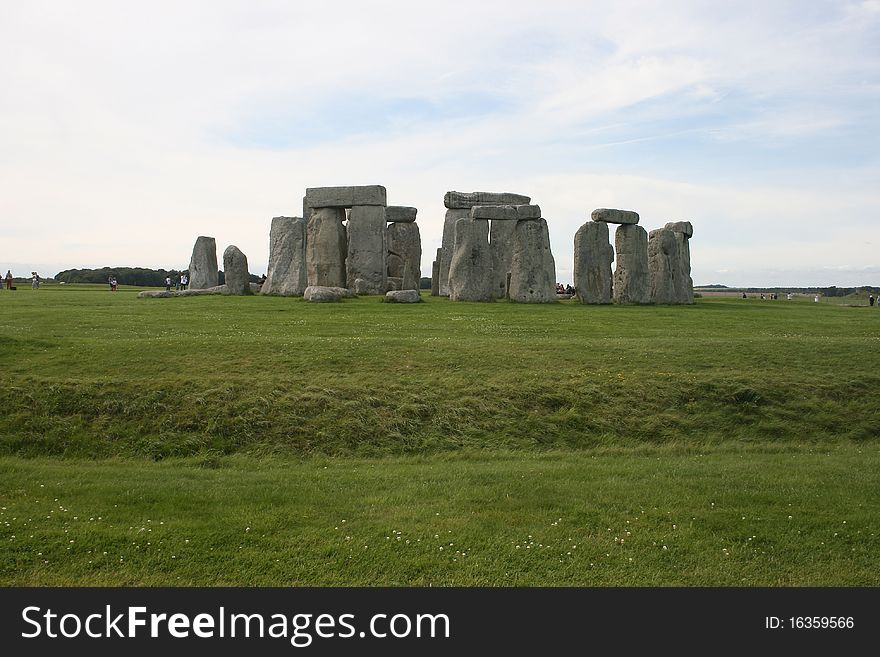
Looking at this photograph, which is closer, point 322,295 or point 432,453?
point 432,453

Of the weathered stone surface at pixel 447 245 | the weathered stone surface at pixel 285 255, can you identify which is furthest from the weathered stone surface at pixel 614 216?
the weathered stone surface at pixel 285 255

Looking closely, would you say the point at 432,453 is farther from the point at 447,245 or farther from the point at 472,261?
the point at 447,245

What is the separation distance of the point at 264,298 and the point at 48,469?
56.4 ft

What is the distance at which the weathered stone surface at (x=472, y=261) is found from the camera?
26578 millimetres

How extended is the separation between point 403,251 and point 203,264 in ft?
27.8

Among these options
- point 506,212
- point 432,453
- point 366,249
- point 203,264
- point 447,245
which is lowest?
point 432,453

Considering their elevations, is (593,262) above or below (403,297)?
above

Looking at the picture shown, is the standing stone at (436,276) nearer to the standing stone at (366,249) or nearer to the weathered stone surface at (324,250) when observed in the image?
the standing stone at (366,249)

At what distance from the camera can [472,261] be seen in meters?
26.7

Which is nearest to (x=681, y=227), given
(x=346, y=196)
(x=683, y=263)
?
(x=683, y=263)

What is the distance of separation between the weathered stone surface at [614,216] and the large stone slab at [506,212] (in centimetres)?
217

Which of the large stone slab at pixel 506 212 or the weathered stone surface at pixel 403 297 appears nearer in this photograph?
the weathered stone surface at pixel 403 297

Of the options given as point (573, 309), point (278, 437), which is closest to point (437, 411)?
point (278, 437)
